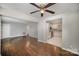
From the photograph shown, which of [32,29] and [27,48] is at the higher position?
[32,29]

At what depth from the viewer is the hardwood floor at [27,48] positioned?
177cm

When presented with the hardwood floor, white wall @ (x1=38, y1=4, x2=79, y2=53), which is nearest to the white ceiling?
white wall @ (x1=38, y1=4, x2=79, y2=53)

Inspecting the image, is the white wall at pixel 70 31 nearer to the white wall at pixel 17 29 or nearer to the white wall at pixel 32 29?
the white wall at pixel 32 29

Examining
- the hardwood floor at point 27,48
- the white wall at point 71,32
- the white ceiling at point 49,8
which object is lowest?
the hardwood floor at point 27,48

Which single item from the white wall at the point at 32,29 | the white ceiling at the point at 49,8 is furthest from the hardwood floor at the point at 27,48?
the white ceiling at the point at 49,8

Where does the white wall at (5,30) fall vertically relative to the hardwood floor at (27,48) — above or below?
above

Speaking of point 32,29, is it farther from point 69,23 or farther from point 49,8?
point 69,23

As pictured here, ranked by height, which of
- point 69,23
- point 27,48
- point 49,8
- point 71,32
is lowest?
point 27,48

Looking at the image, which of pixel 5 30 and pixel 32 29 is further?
pixel 32 29

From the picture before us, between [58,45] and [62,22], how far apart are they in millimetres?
449

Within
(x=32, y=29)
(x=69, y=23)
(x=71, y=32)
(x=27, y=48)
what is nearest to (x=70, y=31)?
(x=71, y=32)

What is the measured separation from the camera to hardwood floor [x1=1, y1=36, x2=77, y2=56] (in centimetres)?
177

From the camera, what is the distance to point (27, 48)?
1804 millimetres

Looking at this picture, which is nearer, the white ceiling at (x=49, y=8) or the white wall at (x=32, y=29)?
the white ceiling at (x=49, y=8)
